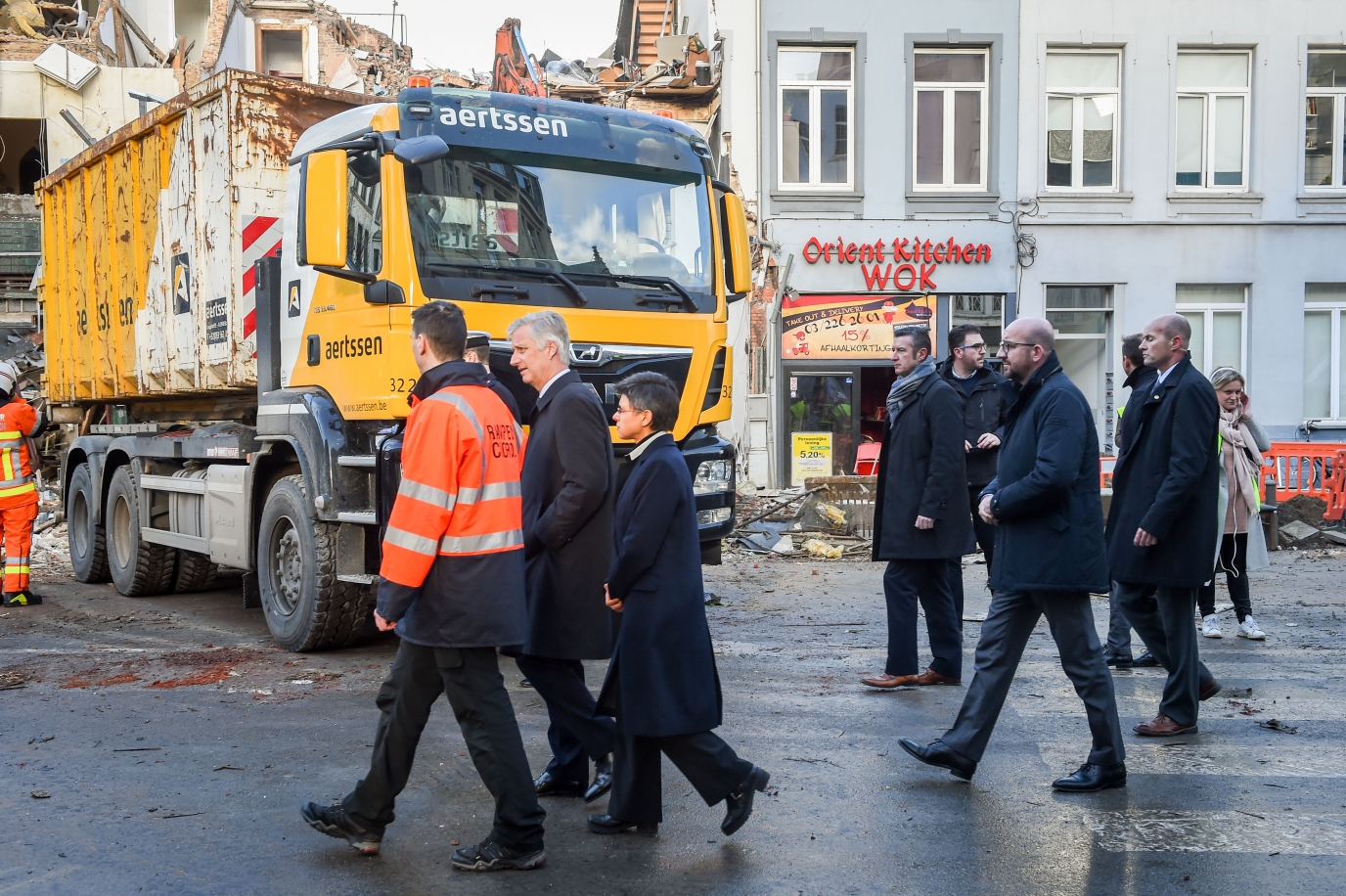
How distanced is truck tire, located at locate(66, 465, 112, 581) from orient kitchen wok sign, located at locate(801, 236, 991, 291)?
10921 millimetres

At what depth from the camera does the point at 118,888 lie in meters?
3.74

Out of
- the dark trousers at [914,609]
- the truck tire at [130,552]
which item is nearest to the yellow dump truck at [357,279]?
the truck tire at [130,552]

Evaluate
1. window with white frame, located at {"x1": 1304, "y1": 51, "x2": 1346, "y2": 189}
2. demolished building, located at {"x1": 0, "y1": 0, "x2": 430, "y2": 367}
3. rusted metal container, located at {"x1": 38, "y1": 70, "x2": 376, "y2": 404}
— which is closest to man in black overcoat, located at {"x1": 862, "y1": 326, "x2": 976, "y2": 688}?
rusted metal container, located at {"x1": 38, "y1": 70, "x2": 376, "y2": 404}

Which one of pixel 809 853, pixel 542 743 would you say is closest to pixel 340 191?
pixel 542 743

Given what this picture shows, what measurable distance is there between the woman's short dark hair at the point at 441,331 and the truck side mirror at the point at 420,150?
2692mm

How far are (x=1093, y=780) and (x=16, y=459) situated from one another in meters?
8.77

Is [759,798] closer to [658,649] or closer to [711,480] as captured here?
[658,649]

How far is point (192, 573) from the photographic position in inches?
406

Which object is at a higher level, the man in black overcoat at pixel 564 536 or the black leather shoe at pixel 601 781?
the man in black overcoat at pixel 564 536

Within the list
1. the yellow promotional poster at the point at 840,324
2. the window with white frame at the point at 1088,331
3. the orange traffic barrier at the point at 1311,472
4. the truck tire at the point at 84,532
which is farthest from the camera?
the window with white frame at the point at 1088,331

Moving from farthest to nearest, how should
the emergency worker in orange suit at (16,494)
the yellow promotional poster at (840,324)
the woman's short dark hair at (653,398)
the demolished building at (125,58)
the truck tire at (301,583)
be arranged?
the demolished building at (125,58)
the yellow promotional poster at (840,324)
the emergency worker in orange suit at (16,494)
the truck tire at (301,583)
the woman's short dark hair at (653,398)

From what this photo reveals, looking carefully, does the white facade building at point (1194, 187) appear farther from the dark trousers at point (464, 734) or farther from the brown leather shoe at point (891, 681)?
the dark trousers at point (464, 734)

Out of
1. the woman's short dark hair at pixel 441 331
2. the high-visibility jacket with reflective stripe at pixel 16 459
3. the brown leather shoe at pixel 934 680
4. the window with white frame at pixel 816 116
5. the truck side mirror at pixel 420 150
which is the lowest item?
the brown leather shoe at pixel 934 680

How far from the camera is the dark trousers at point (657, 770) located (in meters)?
4.14
